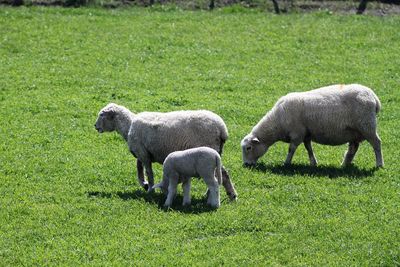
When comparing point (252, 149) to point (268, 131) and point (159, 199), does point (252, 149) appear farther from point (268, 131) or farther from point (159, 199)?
point (159, 199)

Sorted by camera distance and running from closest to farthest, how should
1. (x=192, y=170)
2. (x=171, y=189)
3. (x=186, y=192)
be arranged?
1. (x=192, y=170)
2. (x=171, y=189)
3. (x=186, y=192)

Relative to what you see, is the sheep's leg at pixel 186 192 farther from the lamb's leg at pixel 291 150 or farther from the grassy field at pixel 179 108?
the lamb's leg at pixel 291 150

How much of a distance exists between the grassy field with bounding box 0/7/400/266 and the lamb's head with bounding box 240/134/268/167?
30 cm

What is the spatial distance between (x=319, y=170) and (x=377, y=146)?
1.11m

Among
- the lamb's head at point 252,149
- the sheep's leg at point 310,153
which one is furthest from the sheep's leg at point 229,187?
the sheep's leg at point 310,153

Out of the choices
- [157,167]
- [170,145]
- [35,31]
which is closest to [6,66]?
[35,31]

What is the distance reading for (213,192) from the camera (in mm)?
15172

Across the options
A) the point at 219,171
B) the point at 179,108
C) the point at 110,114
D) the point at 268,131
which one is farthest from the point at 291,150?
the point at 179,108

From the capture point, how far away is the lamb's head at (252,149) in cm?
1805

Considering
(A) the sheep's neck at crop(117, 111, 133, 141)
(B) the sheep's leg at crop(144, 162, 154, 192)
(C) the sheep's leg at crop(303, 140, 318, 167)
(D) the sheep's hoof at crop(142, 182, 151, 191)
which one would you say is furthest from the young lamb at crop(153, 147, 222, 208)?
(C) the sheep's leg at crop(303, 140, 318, 167)

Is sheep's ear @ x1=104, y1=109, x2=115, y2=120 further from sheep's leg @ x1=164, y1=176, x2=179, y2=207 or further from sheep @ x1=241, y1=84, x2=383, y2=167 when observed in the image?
sheep @ x1=241, y1=84, x2=383, y2=167

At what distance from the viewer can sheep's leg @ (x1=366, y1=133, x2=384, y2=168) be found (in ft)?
58.2

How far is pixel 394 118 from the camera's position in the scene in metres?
21.6

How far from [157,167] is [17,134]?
360 centimetres
